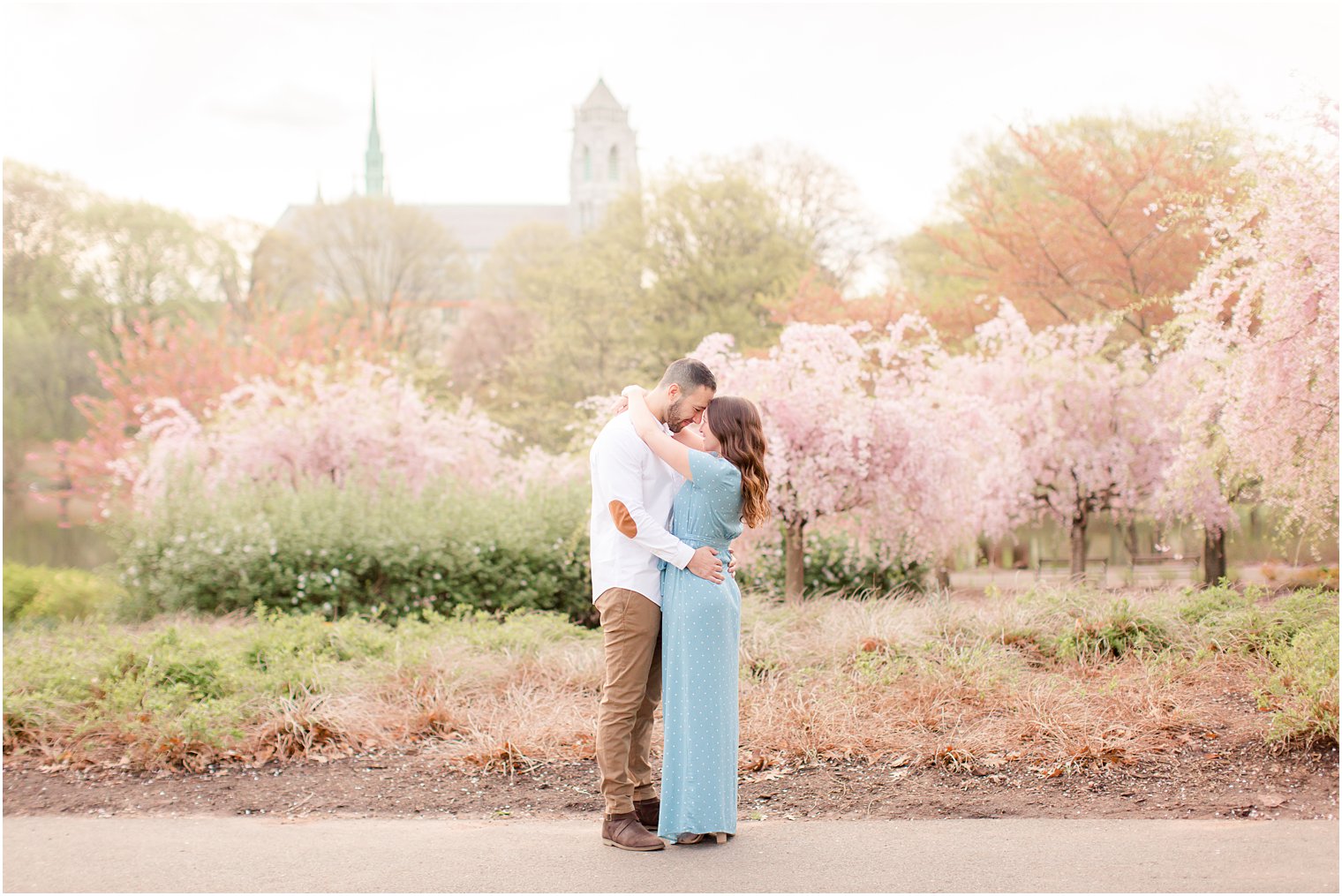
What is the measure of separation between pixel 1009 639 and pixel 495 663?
2.99 metres

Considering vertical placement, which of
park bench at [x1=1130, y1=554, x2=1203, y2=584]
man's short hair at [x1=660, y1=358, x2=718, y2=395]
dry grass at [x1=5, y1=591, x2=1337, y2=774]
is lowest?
park bench at [x1=1130, y1=554, x2=1203, y2=584]

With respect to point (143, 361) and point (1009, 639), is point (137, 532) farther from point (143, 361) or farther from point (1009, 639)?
point (143, 361)

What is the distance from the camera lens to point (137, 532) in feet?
32.5

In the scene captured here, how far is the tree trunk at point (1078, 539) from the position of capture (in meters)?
12.2

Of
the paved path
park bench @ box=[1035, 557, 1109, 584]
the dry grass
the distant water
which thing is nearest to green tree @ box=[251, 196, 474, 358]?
the distant water

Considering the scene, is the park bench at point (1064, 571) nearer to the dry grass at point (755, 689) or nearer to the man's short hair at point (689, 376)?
the dry grass at point (755, 689)

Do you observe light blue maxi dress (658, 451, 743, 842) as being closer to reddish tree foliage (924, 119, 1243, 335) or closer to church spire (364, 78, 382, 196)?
reddish tree foliage (924, 119, 1243, 335)

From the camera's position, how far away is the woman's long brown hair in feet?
13.4

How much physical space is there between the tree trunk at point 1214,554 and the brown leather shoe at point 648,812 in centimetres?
909

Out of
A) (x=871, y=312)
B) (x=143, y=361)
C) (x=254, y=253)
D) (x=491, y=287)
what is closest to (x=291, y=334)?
(x=143, y=361)

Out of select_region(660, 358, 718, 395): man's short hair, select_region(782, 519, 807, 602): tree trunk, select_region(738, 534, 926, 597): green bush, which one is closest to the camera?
select_region(660, 358, 718, 395): man's short hair

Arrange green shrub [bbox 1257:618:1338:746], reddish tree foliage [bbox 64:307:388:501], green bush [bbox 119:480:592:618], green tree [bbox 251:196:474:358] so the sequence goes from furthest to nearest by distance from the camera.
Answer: green tree [bbox 251:196:474:358] < reddish tree foliage [bbox 64:307:388:501] < green bush [bbox 119:480:592:618] < green shrub [bbox 1257:618:1338:746]

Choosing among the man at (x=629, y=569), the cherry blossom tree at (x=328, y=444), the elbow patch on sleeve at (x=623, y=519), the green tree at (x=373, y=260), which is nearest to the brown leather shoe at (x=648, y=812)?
the man at (x=629, y=569)

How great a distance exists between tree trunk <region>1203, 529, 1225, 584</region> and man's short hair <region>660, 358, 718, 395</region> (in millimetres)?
9185
